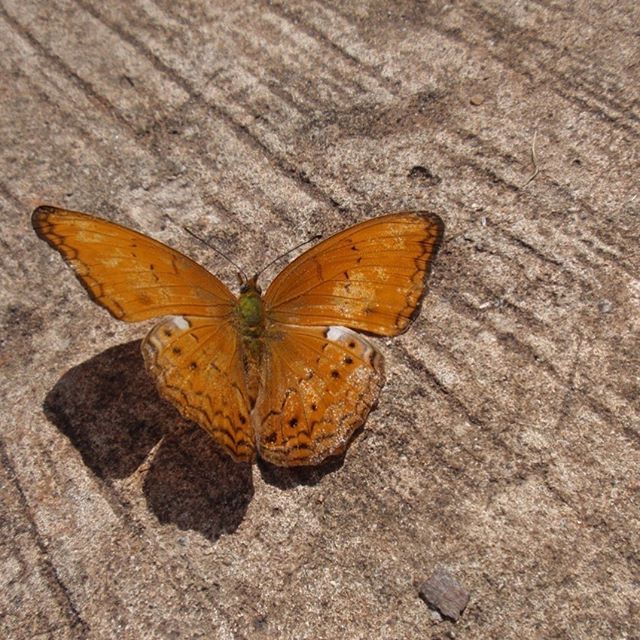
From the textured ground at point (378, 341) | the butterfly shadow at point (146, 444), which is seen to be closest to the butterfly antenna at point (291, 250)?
the textured ground at point (378, 341)

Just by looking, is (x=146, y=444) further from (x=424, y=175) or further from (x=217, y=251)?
(x=424, y=175)

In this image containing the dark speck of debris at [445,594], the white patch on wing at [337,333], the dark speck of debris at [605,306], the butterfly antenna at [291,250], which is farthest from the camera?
the butterfly antenna at [291,250]

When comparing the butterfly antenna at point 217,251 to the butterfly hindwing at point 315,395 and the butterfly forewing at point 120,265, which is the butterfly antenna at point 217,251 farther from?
the butterfly hindwing at point 315,395

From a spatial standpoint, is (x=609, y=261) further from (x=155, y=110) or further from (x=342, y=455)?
(x=155, y=110)

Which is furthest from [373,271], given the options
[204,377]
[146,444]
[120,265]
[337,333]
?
[146,444]

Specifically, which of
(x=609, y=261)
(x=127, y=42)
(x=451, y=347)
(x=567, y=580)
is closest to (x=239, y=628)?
(x=567, y=580)

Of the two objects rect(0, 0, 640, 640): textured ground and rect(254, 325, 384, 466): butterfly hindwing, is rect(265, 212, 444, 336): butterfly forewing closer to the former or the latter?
rect(254, 325, 384, 466): butterfly hindwing

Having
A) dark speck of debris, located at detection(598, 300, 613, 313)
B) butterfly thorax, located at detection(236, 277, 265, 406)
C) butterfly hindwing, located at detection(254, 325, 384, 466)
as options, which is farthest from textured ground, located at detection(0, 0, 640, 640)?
butterfly thorax, located at detection(236, 277, 265, 406)
